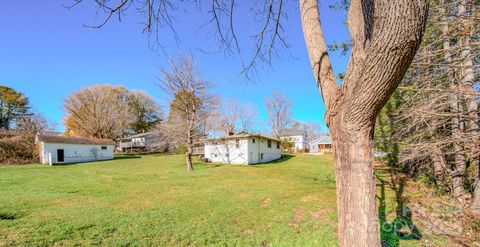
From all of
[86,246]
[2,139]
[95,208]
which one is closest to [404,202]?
[86,246]

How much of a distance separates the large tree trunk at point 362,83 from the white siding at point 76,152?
25797mm

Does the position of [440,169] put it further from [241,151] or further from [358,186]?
[241,151]

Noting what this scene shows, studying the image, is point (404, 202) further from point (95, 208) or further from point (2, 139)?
point (2, 139)

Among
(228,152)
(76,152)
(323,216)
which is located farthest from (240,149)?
(76,152)

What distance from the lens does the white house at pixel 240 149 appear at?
64.2 feet

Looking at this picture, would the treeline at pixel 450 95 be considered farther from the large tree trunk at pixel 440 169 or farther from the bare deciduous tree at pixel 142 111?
the bare deciduous tree at pixel 142 111

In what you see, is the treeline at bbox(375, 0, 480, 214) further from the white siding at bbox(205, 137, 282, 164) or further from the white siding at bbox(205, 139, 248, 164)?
the white siding at bbox(205, 139, 248, 164)

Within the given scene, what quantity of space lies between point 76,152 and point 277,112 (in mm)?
27896

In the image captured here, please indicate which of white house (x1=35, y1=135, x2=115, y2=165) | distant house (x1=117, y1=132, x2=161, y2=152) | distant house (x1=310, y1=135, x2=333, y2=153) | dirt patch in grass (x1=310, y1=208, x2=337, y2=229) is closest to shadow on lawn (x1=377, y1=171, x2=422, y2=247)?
dirt patch in grass (x1=310, y1=208, x2=337, y2=229)

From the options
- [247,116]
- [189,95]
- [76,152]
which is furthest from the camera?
[247,116]

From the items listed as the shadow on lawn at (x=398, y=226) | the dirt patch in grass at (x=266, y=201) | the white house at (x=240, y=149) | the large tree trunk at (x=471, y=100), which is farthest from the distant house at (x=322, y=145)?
the large tree trunk at (x=471, y=100)

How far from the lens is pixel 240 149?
784 inches

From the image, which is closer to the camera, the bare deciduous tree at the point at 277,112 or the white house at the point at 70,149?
the white house at the point at 70,149

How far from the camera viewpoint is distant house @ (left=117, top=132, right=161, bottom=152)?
3666 centimetres
